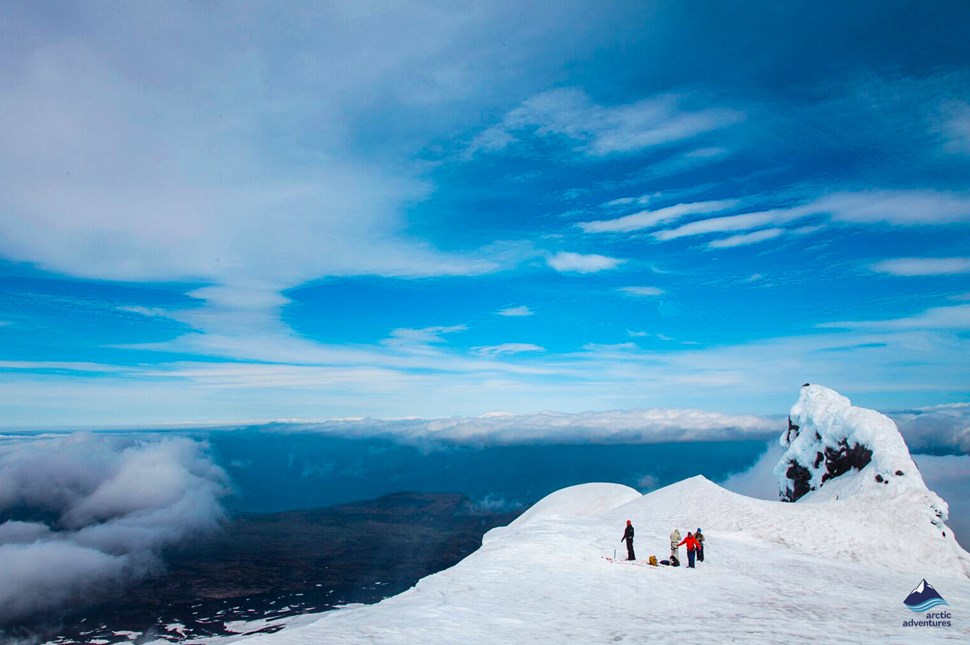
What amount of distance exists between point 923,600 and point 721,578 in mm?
9955

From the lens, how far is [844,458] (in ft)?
208

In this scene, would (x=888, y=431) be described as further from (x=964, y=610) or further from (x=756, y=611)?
(x=756, y=611)

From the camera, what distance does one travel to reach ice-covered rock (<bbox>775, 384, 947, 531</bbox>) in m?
51.8

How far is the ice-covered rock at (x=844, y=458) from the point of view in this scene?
51.8 metres

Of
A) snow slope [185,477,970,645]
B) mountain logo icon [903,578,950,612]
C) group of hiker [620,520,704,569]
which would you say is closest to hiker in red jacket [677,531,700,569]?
group of hiker [620,520,704,569]

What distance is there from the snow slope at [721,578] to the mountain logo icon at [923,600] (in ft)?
1.60

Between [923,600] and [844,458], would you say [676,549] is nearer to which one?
[923,600]

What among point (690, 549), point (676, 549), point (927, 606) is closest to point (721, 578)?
point (690, 549)

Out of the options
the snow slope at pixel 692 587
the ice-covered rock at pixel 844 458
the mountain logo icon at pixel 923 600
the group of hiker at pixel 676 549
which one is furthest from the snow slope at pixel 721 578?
the group of hiker at pixel 676 549

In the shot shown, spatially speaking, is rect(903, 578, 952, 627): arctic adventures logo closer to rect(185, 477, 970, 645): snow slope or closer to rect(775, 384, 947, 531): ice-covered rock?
rect(185, 477, 970, 645): snow slope

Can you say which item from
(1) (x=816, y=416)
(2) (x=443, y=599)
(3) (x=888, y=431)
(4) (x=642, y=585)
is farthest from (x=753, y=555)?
(1) (x=816, y=416)

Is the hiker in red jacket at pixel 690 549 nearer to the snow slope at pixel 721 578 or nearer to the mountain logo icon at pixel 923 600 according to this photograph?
the snow slope at pixel 721 578

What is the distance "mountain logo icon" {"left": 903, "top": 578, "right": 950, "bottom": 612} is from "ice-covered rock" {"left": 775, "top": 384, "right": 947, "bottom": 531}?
81.3 feet

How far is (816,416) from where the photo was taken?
69.6 m
